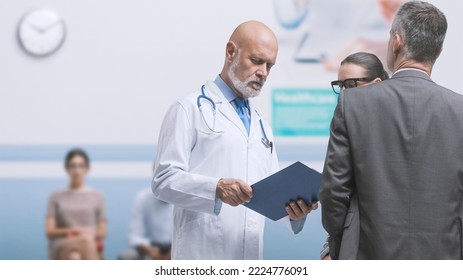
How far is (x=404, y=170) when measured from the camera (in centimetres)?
219

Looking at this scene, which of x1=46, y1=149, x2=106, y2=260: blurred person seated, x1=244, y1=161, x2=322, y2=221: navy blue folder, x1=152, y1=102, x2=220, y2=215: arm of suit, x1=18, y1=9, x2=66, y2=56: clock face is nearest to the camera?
x1=244, y1=161, x2=322, y2=221: navy blue folder

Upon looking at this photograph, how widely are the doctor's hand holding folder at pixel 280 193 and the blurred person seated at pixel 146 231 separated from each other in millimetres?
1888

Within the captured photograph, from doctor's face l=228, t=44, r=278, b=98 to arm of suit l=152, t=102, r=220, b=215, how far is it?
10.3 inches

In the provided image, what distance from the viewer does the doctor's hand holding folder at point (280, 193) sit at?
2.52 m

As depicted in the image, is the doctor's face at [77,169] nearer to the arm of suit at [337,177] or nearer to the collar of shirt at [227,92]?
the collar of shirt at [227,92]

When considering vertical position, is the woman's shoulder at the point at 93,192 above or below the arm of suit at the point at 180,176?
below

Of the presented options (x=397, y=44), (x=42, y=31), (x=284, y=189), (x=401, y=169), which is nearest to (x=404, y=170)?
(x=401, y=169)

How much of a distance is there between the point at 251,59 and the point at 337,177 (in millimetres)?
836

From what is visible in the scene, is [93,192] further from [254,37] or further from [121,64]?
[254,37]

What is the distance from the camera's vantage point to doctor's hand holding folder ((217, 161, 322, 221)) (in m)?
2.52

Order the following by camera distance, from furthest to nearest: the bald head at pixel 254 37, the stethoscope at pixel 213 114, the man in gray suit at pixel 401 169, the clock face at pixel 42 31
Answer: the clock face at pixel 42 31 < the bald head at pixel 254 37 < the stethoscope at pixel 213 114 < the man in gray suit at pixel 401 169

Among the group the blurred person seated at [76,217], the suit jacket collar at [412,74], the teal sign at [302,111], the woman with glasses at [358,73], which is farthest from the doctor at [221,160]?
the blurred person seated at [76,217]

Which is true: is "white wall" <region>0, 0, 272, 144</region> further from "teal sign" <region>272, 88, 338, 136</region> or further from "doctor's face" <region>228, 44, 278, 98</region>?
"doctor's face" <region>228, 44, 278, 98</region>

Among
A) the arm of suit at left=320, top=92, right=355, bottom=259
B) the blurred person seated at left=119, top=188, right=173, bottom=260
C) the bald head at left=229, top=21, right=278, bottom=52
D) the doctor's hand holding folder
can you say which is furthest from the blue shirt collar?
the blurred person seated at left=119, top=188, right=173, bottom=260
